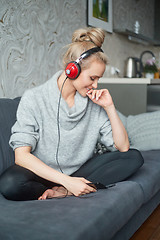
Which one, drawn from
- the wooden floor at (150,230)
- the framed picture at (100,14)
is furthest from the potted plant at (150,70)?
the wooden floor at (150,230)

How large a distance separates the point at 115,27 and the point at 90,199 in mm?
2595

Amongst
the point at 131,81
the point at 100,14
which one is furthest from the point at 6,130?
the point at 100,14

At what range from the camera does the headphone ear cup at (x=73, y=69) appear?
1234mm

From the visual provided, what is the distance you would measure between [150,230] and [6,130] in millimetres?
892

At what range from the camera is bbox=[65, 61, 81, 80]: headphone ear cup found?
4.05 feet

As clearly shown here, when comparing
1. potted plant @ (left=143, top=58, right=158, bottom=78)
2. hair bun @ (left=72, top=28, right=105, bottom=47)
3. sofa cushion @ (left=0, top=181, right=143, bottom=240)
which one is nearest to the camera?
sofa cushion @ (left=0, top=181, right=143, bottom=240)

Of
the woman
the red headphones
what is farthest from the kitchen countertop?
the red headphones

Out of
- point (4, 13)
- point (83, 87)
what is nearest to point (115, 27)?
point (4, 13)

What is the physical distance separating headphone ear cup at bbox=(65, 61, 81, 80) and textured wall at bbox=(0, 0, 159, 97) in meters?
0.79

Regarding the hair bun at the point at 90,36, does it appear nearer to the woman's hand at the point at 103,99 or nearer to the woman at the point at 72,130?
the woman at the point at 72,130

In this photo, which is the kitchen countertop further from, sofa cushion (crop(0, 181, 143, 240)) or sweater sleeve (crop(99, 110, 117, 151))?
sofa cushion (crop(0, 181, 143, 240))

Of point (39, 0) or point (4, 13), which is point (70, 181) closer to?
point (4, 13)

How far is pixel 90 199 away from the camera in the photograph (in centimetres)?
107

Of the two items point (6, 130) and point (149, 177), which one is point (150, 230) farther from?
point (6, 130)
